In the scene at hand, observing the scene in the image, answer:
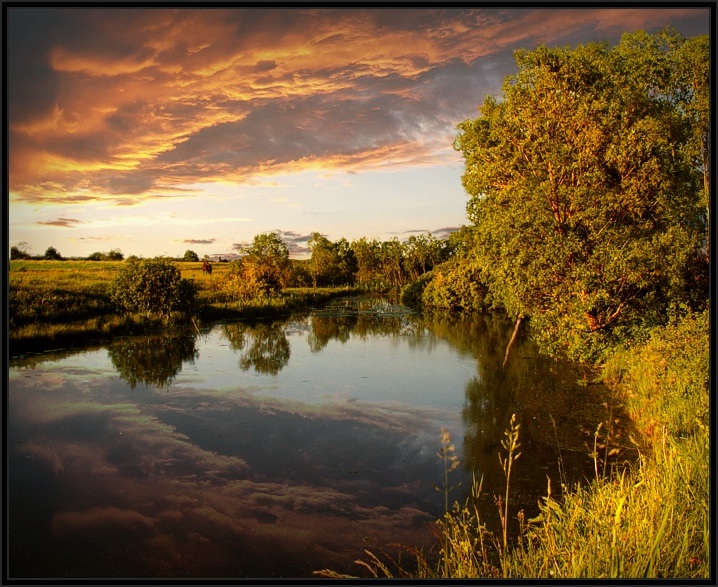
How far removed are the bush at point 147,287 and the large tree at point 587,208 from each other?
19.9 m

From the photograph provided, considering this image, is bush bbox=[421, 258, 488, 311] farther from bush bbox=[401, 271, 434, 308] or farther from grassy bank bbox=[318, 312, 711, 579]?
grassy bank bbox=[318, 312, 711, 579]

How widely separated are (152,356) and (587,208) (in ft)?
55.8

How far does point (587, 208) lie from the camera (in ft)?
46.8

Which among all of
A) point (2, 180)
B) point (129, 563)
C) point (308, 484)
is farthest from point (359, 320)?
point (2, 180)

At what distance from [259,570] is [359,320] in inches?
1194

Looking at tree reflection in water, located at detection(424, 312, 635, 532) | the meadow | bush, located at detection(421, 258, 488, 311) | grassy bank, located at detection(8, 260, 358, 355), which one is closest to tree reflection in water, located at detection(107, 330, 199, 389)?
grassy bank, located at detection(8, 260, 358, 355)

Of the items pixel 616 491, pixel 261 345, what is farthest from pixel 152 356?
pixel 616 491

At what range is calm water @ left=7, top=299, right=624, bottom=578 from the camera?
22.5 ft

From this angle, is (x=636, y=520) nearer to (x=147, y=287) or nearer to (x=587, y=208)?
(x=587, y=208)

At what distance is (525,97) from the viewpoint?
1579 cm

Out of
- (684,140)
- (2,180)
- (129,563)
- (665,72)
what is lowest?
(129,563)

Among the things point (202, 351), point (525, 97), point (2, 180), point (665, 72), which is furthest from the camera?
point (202, 351)

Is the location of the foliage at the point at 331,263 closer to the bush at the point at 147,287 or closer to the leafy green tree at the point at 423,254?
the leafy green tree at the point at 423,254
